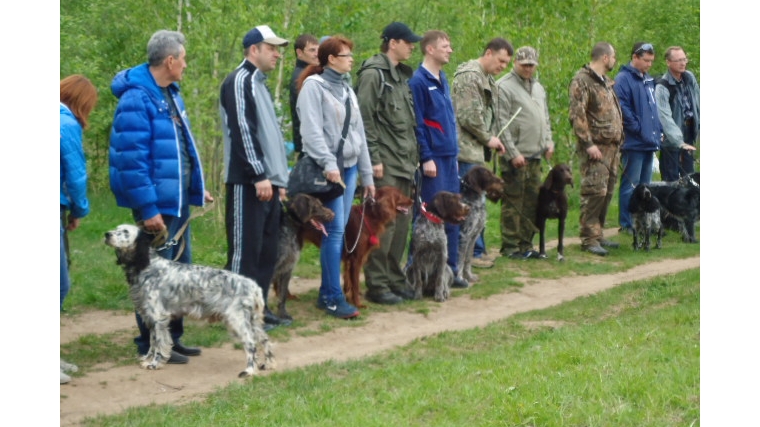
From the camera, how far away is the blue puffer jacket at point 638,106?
12.5m

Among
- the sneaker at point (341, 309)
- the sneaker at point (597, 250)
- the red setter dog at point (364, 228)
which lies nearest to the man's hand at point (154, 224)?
the sneaker at point (341, 309)

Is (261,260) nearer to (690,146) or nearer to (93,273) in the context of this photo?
(93,273)

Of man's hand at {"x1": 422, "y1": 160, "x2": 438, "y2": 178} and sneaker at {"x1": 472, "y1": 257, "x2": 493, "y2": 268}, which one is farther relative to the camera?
sneaker at {"x1": 472, "y1": 257, "x2": 493, "y2": 268}

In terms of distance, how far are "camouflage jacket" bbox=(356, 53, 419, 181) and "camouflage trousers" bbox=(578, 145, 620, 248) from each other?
3804 mm

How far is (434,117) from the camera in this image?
364 inches

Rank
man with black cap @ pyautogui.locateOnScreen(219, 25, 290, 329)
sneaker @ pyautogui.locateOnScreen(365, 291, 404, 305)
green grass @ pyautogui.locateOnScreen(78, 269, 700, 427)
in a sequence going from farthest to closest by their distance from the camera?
sneaker @ pyautogui.locateOnScreen(365, 291, 404, 305)
man with black cap @ pyautogui.locateOnScreen(219, 25, 290, 329)
green grass @ pyautogui.locateOnScreen(78, 269, 700, 427)

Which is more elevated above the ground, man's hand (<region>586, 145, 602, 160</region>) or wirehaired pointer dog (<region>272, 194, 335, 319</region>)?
man's hand (<region>586, 145, 602, 160</region>)

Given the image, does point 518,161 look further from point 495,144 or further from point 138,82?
point 138,82

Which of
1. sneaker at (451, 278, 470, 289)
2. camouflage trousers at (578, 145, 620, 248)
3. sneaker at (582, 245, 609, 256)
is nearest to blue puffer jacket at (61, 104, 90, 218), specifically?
sneaker at (451, 278, 470, 289)

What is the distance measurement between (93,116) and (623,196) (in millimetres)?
8148

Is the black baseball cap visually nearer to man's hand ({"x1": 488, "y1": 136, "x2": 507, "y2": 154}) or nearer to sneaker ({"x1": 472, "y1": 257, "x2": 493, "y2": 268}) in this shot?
man's hand ({"x1": 488, "y1": 136, "x2": 507, "y2": 154})

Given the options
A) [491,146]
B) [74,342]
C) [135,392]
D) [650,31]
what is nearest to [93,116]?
[491,146]

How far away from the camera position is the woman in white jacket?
25.4 feet

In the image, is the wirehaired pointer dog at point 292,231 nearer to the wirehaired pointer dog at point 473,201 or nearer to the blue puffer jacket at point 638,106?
the wirehaired pointer dog at point 473,201
